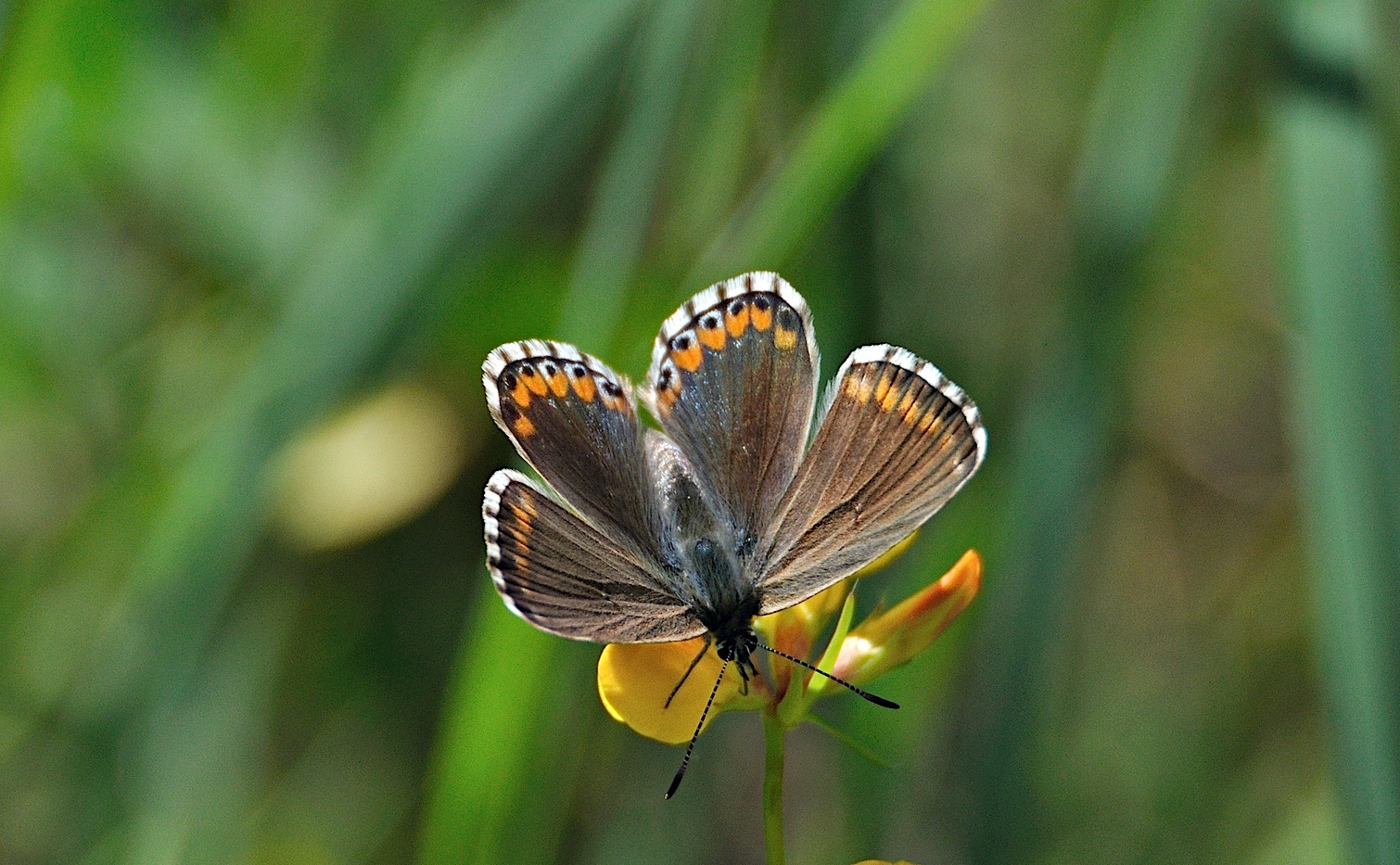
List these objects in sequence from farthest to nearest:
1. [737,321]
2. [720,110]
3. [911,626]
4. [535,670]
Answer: [720,110], [535,670], [737,321], [911,626]

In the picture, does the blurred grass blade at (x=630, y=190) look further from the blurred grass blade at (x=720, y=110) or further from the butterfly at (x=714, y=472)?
the butterfly at (x=714, y=472)

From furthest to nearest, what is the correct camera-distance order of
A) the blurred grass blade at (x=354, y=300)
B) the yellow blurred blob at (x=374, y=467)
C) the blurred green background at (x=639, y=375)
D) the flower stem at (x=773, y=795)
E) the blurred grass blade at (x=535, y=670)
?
the yellow blurred blob at (x=374, y=467) → the blurred grass blade at (x=354, y=300) → the blurred green background at (x=639, y=375) → the blurred grass blade at (x=535, y=670) → the flower stem at (x=773, y=795)

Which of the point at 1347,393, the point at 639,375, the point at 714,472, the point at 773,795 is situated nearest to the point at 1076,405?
the point at 1347,393

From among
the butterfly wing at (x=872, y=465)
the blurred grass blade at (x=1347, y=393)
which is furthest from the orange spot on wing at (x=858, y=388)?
the blurred grass blade at (x=1347, y=393)

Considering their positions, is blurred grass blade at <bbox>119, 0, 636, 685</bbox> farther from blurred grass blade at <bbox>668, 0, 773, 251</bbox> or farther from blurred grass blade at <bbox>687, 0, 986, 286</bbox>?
blurred grass blade at <bbox>687, 0, 986, 286</bbox>

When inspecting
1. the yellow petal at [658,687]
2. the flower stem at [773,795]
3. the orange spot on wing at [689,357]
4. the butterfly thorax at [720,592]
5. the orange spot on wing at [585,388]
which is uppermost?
the orange spot on wing at [689,357]

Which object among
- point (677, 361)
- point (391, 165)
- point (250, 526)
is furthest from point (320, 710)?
point (677, 361)

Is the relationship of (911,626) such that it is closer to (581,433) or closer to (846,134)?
(581,433)

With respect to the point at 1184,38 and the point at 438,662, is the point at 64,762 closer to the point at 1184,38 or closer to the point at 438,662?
the point at 438,662
